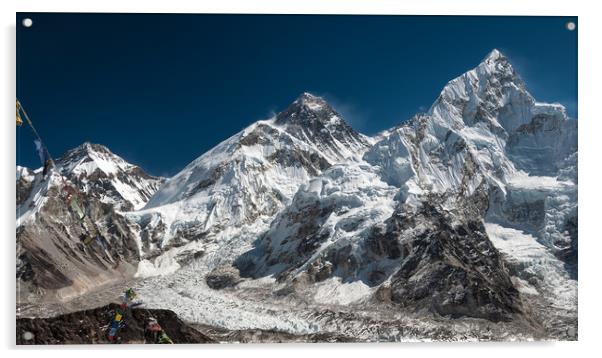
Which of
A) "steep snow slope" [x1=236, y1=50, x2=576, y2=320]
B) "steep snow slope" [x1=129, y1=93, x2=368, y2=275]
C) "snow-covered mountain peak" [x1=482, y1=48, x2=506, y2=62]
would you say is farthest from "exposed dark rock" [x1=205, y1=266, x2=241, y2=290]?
"snow-covered mountain peak" [x1=482, y1=48, x2=506, y2=62]

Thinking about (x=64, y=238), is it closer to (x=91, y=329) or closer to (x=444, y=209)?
(x=444, y=209)

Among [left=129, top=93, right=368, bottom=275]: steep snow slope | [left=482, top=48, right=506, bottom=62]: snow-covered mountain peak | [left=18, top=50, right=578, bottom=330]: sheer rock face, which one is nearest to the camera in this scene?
[left=482, top=48, right=506, bottom=62]: snow-covered mountain peak

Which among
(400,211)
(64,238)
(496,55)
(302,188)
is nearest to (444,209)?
(400,211)

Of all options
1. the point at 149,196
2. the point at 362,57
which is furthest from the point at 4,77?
the point at 149,196

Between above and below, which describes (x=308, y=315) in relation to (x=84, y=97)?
below

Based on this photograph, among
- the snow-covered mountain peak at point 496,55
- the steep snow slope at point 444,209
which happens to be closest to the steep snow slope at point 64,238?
the steep snow slope at point 444,209

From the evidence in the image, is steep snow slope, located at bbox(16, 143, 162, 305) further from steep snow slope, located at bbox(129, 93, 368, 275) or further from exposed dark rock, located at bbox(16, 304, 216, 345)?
steep snow slope, located at bbox(129, 93, 368, 275)

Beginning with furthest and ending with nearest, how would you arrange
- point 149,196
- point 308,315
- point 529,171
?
1. point 149,196
2. point 529,171
3. point 308,315

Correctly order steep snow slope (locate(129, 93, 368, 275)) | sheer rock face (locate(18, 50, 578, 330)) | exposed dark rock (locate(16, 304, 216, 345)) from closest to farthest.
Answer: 1. exposed dark rock (locate(16, 304, 216, 345))
2. sheer rock face (locate(18, 50, 578, 330))
3. steep snow slope (locate(129, 93, 368, 275))

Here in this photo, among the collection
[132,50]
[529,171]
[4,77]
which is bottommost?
[4,77]

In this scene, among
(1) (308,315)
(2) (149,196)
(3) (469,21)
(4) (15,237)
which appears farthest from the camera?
(2) (149,196)
